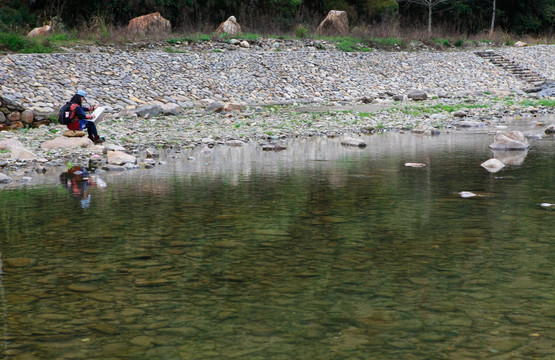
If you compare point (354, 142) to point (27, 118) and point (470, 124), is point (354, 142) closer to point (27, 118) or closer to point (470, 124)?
point (470, 124)

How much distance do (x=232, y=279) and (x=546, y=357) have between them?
236 centimetres

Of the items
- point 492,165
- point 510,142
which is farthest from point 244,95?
point 492,165

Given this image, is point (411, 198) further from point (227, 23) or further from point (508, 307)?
point (227, 23)

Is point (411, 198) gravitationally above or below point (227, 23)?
below

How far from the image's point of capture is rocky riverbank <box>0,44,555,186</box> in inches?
616

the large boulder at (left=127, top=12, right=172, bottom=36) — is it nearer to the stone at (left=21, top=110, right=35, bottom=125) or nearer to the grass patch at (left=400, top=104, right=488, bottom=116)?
the grass patch at (left=400, top=104, right=488, bottom=116)

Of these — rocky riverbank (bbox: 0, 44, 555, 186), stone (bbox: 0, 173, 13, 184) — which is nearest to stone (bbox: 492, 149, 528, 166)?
rocky riverbank (bbox: 0, 44, 555, 186)

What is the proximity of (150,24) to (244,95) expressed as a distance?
9667 millimetres

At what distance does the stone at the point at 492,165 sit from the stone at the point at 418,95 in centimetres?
1574

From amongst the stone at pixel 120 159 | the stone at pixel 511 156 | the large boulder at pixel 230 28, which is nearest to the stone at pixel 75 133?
the stone at pixel 120 159

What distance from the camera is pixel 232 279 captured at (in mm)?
5238

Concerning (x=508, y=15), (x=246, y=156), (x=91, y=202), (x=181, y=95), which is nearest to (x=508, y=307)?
(x=91, y=202)

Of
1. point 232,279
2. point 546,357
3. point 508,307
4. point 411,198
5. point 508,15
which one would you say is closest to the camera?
point 546,357

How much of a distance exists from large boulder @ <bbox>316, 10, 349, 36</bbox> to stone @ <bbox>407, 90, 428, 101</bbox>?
1000 centimetres
